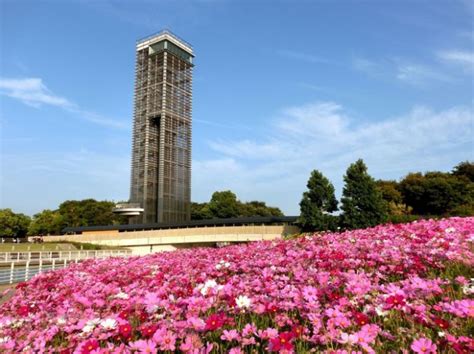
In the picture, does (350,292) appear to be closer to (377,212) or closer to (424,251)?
(424,251)

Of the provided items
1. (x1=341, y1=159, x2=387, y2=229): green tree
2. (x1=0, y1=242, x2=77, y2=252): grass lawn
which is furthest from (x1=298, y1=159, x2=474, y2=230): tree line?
(x1=0, y1=242, x2=77, y2=252): grass lawn

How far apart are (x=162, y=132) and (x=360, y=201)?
55422mm

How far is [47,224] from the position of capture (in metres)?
98.6

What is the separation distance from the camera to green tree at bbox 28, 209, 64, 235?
97.2 m

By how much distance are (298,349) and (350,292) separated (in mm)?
1417

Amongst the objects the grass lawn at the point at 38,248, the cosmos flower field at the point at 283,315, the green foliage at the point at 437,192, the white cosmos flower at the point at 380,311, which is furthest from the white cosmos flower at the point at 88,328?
the green foliage at the point at 437,192

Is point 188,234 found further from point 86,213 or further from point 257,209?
point 86,213

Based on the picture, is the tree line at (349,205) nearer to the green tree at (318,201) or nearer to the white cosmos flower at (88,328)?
the green tree at (318,201)

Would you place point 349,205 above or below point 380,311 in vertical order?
above

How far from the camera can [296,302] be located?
3.68 meters

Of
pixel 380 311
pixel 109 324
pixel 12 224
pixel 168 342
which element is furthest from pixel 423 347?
pixel 12 224

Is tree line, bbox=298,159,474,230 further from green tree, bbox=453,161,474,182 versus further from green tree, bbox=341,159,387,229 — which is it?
green tree, bbox=453,161,474,182

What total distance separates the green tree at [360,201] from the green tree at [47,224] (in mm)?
79295

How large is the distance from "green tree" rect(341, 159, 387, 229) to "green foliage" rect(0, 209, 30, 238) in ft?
292
